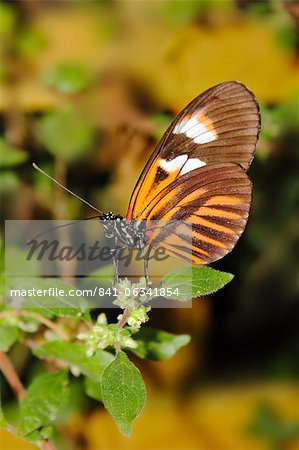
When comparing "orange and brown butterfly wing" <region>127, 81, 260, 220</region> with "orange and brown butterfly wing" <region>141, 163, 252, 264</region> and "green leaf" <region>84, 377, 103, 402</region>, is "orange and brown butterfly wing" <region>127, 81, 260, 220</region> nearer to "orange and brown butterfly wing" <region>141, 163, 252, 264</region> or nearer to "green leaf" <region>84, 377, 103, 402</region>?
"orange and brown butterfly wing" <region>141, 163, 252, 264</region>

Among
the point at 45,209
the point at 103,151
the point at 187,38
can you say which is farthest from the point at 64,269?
the point at 187,38

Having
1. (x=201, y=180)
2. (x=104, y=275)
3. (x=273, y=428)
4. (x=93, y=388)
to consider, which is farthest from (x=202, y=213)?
(x=273, y=428)

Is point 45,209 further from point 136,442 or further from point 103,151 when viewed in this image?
point 136,442

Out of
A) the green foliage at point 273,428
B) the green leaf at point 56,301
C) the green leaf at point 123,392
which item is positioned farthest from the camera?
the green foliage at point 273,428

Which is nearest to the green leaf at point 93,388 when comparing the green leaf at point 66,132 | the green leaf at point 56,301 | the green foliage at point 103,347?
the green foliage at point 103,347

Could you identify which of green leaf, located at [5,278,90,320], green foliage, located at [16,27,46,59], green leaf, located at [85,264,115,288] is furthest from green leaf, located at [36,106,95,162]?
green leaf, located at [5,278,90,320]

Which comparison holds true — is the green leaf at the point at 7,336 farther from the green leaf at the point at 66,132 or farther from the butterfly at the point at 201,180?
the green leaf at the point at 66,132
